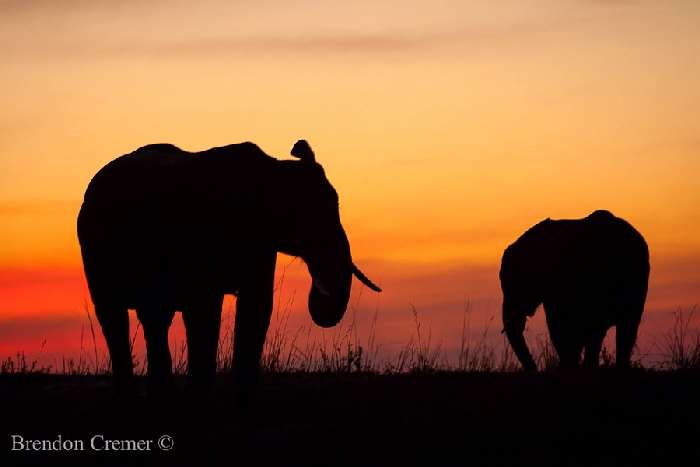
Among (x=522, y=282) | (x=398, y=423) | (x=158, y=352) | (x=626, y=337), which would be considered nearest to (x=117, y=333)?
(x=158, y=352)

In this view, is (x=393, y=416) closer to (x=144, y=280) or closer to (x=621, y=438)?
(x=621, y=438)

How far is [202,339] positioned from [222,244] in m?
1.08

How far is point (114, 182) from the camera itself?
1709cm

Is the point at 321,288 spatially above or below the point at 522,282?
below

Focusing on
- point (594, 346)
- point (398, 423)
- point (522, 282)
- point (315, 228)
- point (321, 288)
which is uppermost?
point (315, 228)

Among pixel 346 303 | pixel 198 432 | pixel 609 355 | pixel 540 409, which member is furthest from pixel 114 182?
pixel 609 355

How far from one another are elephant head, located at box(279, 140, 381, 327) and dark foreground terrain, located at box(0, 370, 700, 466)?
1325mm

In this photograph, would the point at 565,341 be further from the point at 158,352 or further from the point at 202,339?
the point at 202,339

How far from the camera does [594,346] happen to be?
2212 cm

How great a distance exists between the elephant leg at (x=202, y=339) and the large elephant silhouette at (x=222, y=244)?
0.01m

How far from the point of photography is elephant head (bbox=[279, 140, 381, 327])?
51.0ft

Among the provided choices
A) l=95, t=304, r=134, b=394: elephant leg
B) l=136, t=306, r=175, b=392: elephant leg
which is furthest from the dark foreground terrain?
l=95, t=304, r=134, b=394: elephant leg

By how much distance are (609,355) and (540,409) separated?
27.1 ft

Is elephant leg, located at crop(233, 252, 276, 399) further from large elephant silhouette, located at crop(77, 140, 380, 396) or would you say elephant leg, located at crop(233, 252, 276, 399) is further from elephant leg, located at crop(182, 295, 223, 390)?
elephant leg, located at crop(182, 295, 223, 390)
